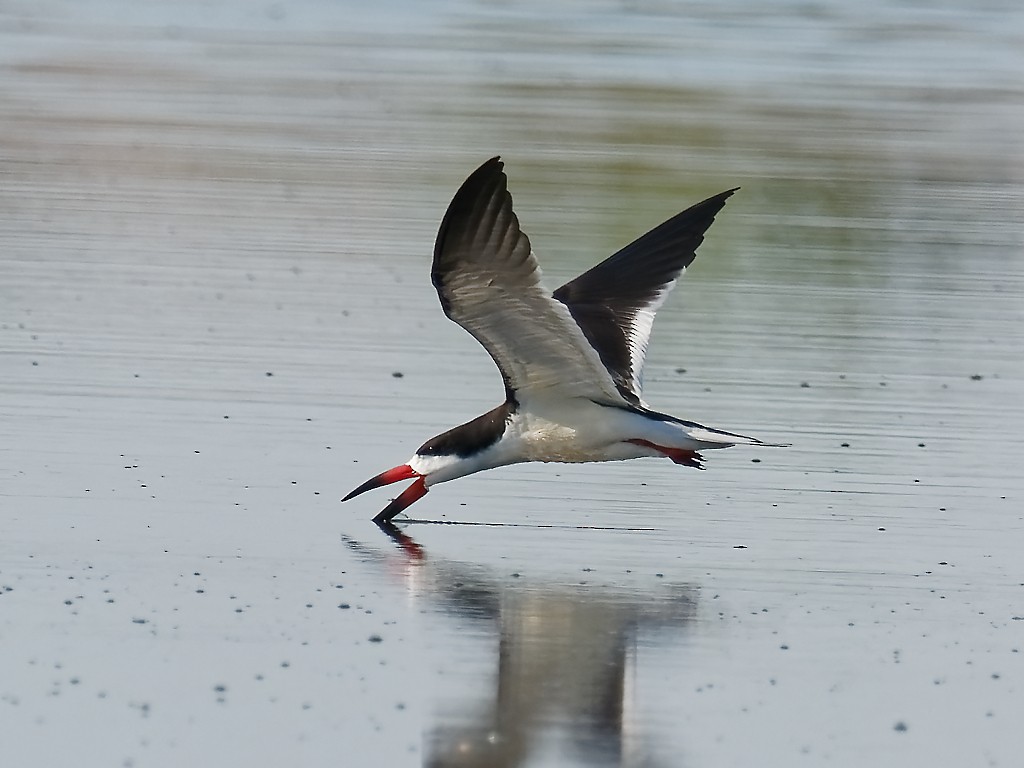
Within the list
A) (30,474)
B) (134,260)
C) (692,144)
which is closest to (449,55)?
(692,144)

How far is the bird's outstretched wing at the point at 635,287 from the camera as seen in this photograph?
827cm

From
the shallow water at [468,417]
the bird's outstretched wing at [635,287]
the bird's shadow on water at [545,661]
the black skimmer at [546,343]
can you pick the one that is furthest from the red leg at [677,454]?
the bird's shadow on water at [545,661]

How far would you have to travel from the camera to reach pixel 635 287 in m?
8.49

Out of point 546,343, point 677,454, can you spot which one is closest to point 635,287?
point 677,454

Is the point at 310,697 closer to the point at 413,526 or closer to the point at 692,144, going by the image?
the point at 413,526

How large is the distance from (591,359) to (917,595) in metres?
1.41

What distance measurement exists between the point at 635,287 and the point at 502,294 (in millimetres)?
1720

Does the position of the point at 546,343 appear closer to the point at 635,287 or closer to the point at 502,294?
the point at 502,294


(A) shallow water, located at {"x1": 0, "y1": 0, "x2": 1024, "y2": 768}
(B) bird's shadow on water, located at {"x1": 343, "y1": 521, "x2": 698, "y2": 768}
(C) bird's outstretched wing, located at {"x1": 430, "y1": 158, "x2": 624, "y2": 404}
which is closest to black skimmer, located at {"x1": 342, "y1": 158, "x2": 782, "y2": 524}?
(C) bird's outstretched wing, located at {"x1": 430, "y1": 158, "x2": 624, "y2": 404}

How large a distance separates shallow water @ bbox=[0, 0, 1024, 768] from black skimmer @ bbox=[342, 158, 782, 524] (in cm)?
21

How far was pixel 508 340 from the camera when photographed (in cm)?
728

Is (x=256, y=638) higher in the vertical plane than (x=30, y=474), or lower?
lower

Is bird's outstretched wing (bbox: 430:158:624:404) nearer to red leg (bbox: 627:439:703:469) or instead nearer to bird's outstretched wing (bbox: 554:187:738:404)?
red leg (bbox: 627:439:703:469)

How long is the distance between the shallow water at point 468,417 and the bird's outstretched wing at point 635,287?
1.67 feet
